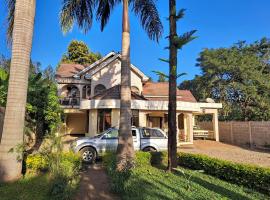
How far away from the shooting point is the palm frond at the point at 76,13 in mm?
11586

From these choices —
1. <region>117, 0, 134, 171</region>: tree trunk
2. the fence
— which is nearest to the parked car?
<region>117, 0, 134, 171</region>: tree trunk

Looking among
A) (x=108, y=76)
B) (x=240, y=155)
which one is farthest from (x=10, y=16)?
(x=240, y=155)

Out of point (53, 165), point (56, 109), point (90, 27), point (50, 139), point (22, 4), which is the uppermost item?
point (90, 27)

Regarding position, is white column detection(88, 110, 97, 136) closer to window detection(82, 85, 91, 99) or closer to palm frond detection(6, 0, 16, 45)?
window detection(82, 85, 91, 99)

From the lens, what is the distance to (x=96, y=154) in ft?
38.2

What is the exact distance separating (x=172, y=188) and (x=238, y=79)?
27.9 m

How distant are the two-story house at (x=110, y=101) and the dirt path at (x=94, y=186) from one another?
8004 millimetres

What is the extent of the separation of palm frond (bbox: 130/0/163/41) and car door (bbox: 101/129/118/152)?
6193 millimetres

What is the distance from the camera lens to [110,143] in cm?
1184

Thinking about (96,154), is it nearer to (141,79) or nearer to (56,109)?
(56,109)

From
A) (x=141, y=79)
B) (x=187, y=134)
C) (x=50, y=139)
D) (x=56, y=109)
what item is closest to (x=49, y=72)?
(x=141, y=79)

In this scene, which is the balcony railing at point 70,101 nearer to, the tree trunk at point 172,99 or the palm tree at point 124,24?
the palm tree at point 124,24

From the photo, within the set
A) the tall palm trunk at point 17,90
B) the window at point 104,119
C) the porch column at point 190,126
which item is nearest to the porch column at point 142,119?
the window at point 104,119

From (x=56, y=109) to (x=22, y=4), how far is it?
995cm
